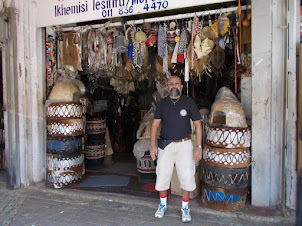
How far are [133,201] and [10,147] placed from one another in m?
2.48

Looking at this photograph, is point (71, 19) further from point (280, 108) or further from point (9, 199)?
point (280, 108)

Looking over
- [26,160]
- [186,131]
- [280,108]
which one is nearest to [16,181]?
[26,160]

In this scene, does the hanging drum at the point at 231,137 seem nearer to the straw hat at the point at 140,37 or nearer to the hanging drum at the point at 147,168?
the hanging drum at the point at 147,168

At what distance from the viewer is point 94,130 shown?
593 centimetres

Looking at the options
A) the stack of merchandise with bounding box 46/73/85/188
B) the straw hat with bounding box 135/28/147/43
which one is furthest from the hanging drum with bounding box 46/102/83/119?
the straw hat with bounding box 135/28/147/43

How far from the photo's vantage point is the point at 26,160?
4668mm

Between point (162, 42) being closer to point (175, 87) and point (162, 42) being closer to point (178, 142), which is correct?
point (175, 87)

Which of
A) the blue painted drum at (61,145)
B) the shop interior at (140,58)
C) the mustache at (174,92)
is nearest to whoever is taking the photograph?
the mustache at (174,92)

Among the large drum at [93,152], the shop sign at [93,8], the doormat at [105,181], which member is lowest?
the doormat at [105,181]

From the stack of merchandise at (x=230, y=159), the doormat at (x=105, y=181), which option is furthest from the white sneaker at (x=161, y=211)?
the doormat at (x=105, y=181)

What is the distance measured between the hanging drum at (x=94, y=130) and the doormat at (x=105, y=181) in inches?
37.3

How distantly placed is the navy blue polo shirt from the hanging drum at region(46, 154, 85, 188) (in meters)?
2.13

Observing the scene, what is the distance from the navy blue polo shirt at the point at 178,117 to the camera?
11.1 ft

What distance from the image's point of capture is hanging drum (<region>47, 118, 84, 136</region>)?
14.9 ft
